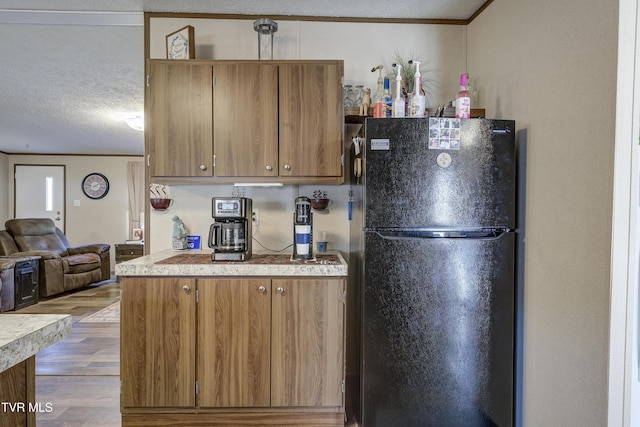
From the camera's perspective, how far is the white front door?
23.2 feet

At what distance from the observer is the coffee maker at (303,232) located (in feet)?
6.45

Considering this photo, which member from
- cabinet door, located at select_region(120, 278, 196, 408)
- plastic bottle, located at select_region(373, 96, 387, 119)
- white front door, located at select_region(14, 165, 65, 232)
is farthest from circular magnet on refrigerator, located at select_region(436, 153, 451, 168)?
white front door, located at select_region(14, 165, 65, 232)

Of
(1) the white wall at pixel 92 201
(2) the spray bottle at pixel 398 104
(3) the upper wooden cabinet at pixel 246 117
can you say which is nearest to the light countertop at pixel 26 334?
(3) the upper wooden cabinet at pixel 246 117

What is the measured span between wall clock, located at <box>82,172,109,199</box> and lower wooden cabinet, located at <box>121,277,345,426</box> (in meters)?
6.33

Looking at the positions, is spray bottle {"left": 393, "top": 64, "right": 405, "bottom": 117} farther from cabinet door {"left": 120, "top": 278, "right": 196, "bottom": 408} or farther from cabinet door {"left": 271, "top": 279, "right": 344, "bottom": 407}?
cabinet door {"left": 120, "top": 278, "right": 196, "bottom": 408}

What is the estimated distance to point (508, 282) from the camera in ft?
5.55

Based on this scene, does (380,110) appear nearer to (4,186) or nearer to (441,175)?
(441,175)

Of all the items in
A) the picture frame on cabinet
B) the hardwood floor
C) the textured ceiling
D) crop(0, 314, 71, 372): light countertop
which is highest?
the textured ceiling

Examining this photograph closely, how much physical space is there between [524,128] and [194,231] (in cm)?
193

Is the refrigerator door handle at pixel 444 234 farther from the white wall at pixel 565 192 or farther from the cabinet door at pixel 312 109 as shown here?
the cabinet door at pixel 312 109

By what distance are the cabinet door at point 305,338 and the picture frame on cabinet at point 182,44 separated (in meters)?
1.39

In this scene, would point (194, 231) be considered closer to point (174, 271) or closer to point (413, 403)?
point (174, 271)

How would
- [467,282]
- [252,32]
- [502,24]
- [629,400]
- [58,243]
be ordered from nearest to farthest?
[629,400], [467,282], [502,24], [252,32], [58,243]

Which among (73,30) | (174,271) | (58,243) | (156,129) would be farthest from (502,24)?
(58,243)
